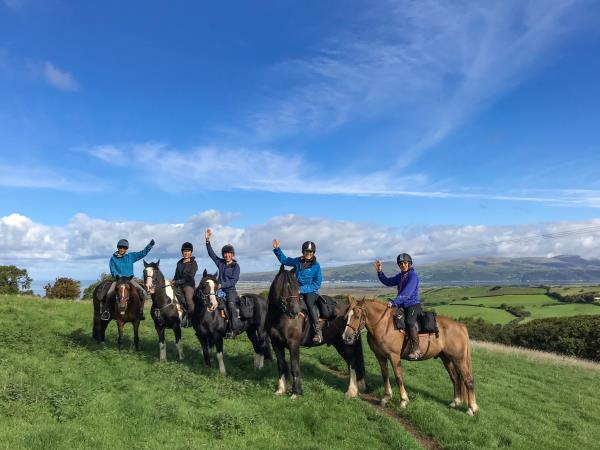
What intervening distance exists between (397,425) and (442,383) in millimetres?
5509

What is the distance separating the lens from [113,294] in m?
15.4

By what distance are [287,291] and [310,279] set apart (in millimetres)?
848

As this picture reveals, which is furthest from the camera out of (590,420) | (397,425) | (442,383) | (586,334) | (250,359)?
(586,334)

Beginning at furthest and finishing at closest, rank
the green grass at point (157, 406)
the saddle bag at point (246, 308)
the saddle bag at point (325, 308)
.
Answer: the saddle bag at point (246, 308) < the saddle bag at point (325, 308) < the green grass at point (157, 406)

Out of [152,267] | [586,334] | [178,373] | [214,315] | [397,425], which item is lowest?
[586,334]

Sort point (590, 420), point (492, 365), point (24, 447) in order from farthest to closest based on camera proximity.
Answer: point (492, 365) < point (590, 420) < point (24, 447)

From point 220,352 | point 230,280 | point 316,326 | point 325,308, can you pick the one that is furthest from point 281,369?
point 230,280

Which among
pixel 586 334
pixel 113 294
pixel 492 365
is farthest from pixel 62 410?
pixel 586 334

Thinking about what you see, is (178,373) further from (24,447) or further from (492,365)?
(492,365)

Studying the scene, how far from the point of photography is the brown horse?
1169 centimetres

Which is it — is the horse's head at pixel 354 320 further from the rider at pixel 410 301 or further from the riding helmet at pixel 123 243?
the riding helmet at pixel 123 243

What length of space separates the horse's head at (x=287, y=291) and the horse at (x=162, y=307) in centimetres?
523

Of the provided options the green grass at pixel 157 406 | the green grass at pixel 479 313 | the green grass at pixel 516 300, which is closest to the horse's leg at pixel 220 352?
the green grass at pixel 157 406

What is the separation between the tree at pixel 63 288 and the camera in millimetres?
41844
